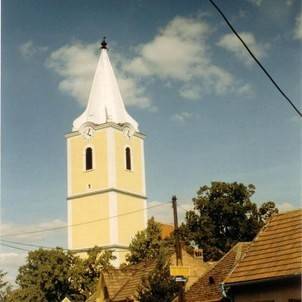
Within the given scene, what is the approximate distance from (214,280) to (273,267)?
10094 mm

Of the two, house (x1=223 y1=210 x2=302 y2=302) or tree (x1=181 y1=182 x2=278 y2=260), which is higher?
tree (x1=181 y1=182 x2=278 y2=260)

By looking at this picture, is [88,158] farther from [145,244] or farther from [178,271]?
[178,271]

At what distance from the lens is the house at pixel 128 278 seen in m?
37.3

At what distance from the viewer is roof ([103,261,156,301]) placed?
37.3 m

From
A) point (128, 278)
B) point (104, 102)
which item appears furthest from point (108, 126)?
point (128, 278)

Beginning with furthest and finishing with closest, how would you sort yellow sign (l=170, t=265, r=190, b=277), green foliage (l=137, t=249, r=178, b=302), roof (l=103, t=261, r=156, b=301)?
roof (l=103, t=261, r=156, b=301), green foliage (l=137, t=249, r=178, b=302), yellow sign (l=170, t=265, r=190, b=277)

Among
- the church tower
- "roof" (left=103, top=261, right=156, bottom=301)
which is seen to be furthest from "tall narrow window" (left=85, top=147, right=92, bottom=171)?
"roof" (left=103, top=261, right=156, bottom=301)

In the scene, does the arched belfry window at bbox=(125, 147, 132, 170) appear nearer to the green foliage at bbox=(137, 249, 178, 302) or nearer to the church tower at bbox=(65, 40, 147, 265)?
the church tower at bbox=(65, 40, 147, 265)

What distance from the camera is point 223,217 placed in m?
58.5

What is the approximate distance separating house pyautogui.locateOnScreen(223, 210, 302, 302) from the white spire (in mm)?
53270

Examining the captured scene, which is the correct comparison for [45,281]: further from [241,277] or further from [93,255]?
[241,277]

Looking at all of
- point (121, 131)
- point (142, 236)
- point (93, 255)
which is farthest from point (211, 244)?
point (121, 131)

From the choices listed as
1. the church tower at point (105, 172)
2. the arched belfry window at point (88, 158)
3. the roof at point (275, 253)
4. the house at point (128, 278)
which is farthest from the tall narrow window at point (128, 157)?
the roof at point (275, 253)

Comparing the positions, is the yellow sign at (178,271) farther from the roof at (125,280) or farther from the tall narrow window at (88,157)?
the tall narrow window at (88,157)
